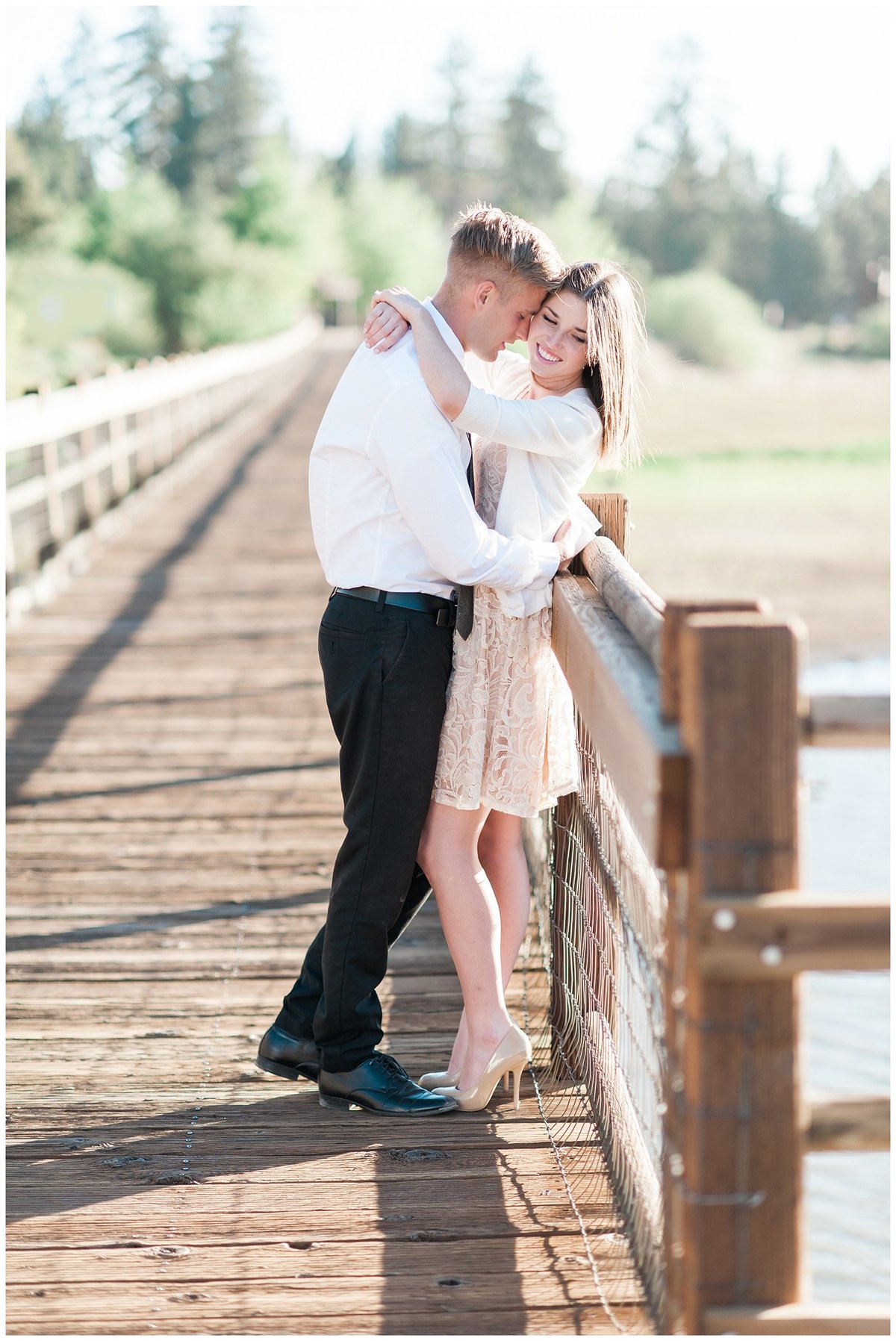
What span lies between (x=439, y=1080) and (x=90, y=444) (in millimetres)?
7645

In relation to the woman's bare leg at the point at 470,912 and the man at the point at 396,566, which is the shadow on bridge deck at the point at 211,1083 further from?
the man at the point at 396,566

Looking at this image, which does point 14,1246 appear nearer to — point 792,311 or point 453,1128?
point 453,1128

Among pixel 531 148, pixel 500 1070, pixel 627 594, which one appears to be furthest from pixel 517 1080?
pixel 531 148

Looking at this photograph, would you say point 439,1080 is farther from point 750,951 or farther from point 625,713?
point 750,951

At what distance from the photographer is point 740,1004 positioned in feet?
5.43

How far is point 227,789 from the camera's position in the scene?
5.25 meters

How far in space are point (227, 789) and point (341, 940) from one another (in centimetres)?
247

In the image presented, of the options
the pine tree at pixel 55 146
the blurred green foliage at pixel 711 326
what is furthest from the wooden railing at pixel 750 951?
the pine tree at pixel 55 146

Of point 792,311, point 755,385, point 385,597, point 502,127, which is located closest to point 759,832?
point 385,597

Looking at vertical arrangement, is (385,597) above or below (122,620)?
above

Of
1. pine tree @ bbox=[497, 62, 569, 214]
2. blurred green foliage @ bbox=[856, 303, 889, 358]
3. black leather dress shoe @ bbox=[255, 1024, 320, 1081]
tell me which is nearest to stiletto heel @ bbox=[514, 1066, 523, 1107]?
black leather dress shoe @ bbox=[255, 1024, 320, 1081]

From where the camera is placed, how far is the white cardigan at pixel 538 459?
2611mm

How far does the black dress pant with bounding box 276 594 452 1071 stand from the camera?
2732 mm

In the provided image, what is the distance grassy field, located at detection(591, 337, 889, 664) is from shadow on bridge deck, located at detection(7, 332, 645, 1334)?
32.1 ft
